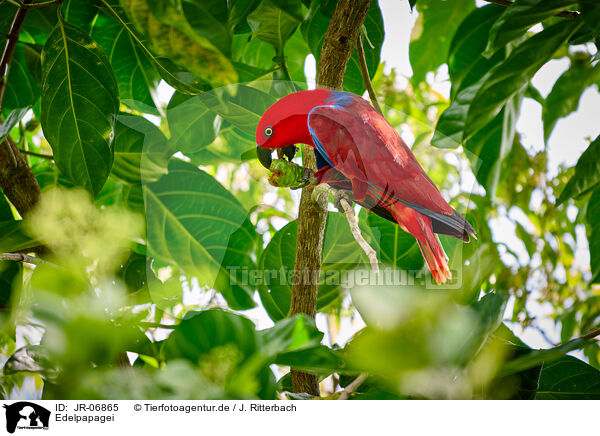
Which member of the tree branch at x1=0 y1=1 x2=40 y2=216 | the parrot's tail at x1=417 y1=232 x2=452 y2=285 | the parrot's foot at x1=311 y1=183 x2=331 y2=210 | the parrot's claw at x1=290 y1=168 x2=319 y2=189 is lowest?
the parrot's tail at x1=417 y1=232 x2=452 y2=285

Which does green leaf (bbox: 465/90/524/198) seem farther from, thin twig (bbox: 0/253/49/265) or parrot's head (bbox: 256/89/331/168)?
thin twig (bbox: 0/253/49/265)

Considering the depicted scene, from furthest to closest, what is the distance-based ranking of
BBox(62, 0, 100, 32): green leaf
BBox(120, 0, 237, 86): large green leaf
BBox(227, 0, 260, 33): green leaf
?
1. BBox(62, 0, 100, 32): green leaf
2. BBox(227, 0, 260, 33): green leaf
3. BBox(120, 0, 237, 86): large green leaf

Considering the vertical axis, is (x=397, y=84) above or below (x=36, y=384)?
above

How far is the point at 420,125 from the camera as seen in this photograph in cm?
35

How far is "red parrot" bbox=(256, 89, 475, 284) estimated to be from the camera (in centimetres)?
29

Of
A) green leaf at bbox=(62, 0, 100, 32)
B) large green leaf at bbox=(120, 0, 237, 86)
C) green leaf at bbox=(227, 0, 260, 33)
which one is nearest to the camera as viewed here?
large green leaf at bbox=(120, 0, 237, 86)

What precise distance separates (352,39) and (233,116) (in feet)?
0.35

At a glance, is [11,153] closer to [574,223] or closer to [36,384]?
[36,384]

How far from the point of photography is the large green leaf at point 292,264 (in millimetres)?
334

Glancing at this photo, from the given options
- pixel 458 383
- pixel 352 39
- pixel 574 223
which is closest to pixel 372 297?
pixel 458 383

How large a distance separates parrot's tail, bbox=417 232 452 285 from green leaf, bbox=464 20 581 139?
81 mm

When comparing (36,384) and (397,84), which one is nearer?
(36,384)

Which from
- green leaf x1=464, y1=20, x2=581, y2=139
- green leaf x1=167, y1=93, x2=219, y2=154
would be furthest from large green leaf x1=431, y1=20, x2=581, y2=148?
green leaf x1=167, y1=93, x2=219, y2=154

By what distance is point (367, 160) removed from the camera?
11.2 inches
